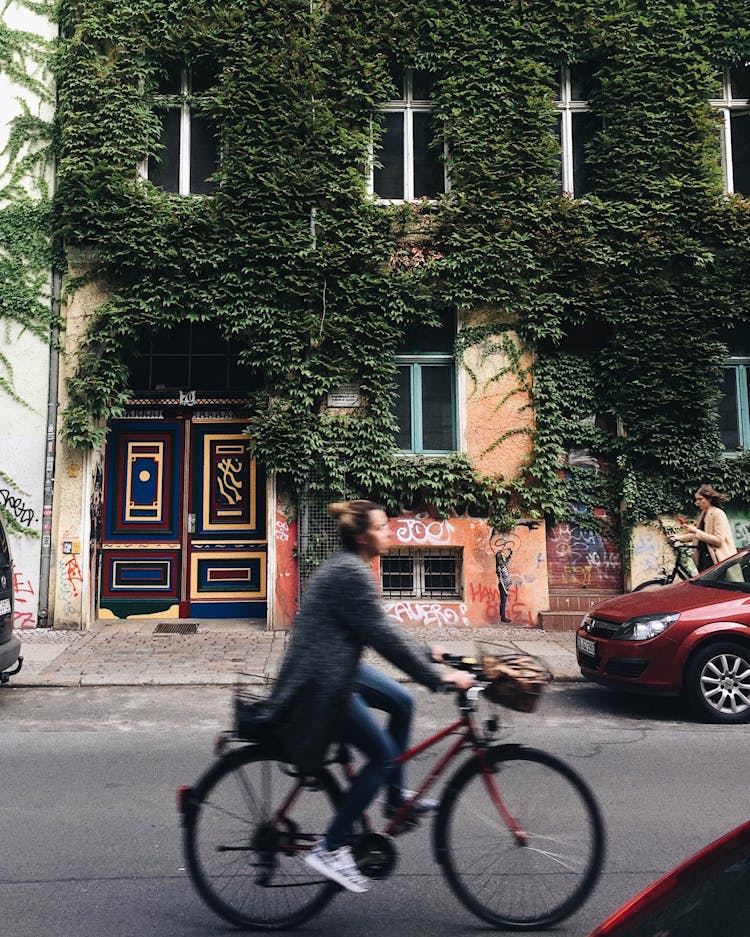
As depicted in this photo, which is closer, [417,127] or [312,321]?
[312,321]

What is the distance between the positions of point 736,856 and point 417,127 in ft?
42.2

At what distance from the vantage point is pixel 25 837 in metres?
4.59

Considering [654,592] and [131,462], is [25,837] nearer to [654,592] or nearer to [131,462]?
[654,592]

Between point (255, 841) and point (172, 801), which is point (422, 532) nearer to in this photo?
point (172, 801)

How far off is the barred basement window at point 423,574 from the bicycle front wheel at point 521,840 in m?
8.72

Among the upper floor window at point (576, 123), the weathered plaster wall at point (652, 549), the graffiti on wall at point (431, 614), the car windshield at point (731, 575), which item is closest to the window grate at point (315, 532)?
the graffiti on wall at point (431, 614)

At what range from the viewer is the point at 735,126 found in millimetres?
13461

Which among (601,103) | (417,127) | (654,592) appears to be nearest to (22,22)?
(417,127)

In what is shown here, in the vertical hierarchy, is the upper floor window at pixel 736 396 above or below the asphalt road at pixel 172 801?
above

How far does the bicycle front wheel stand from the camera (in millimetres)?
3547

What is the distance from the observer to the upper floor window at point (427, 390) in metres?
12.7

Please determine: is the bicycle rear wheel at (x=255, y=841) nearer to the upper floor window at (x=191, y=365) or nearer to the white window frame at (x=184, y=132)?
the upper floor window at (x=191, y=365)

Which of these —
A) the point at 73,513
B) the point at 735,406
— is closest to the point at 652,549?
the point at 735,406

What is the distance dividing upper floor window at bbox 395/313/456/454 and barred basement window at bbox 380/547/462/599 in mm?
1599
